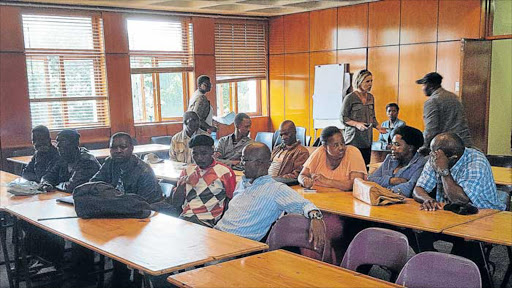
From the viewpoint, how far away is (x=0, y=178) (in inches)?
211

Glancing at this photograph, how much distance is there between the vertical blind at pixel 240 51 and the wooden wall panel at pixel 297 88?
66cm

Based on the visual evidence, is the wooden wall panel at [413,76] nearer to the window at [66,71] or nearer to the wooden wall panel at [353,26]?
the wooden wall panel at [353,26]

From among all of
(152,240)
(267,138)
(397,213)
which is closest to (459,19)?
(267,138)

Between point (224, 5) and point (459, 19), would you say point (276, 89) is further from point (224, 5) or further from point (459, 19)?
point (459, 19)

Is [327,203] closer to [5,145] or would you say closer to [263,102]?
[5,145]

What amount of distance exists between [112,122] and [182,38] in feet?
7.22

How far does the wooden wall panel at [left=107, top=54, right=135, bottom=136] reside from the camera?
8.73m

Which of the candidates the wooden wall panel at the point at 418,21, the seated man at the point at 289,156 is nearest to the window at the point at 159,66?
the wooden wall panel at the point at 418,21

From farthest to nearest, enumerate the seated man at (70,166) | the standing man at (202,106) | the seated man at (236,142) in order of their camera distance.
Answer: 1. the standing man at (202,106)
2. the seated man at (236,142)
3. the seated man at (70,166)

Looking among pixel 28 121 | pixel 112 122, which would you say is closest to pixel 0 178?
pixel 28 121

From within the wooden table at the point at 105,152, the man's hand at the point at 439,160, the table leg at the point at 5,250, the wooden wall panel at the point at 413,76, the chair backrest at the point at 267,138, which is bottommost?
the table leg at the point at 5,250

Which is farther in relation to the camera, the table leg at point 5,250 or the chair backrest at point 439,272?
the table leg at point 5,250

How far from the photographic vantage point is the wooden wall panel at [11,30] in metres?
7.65

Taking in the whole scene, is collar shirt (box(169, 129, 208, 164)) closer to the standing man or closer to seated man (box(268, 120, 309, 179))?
the standing man
